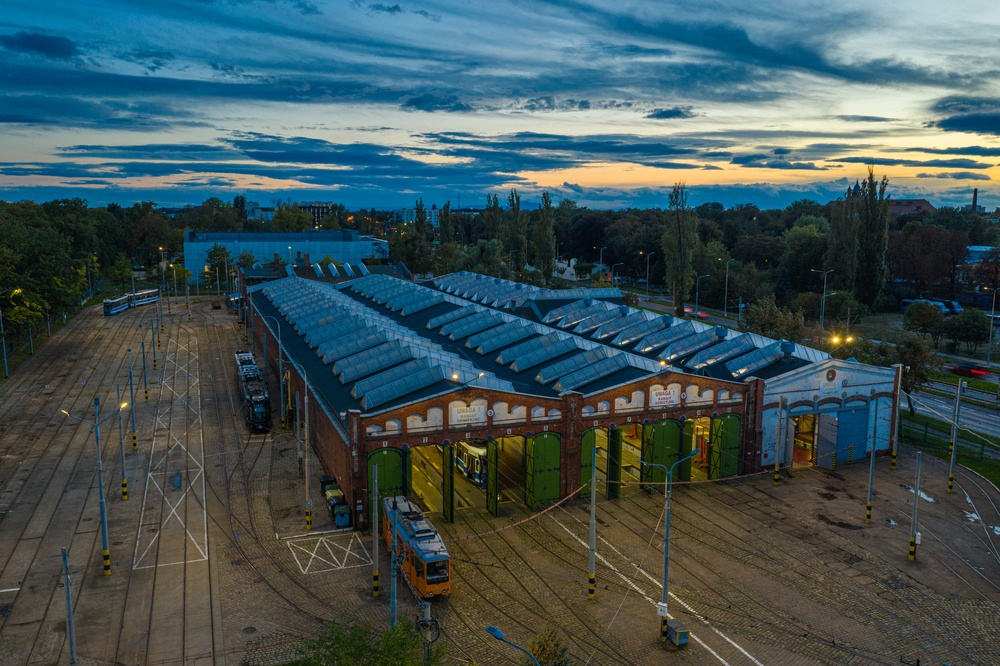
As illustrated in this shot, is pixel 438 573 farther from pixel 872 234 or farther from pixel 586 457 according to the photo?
pixel 872 234

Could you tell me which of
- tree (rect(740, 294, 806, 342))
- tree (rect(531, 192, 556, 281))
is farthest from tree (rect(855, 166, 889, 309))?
tree (rect(531, 192, 556, 281))

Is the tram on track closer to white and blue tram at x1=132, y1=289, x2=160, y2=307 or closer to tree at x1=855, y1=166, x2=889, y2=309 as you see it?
white and blue tram at x1=132, y1=289, x2=160, y2=307

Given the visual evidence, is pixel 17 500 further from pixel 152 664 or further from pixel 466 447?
pixel 466 447

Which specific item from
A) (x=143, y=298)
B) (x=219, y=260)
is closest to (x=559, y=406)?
(x=143, y=298)

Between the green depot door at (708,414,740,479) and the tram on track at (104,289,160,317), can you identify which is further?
the tram on track at (104,289,160,317)

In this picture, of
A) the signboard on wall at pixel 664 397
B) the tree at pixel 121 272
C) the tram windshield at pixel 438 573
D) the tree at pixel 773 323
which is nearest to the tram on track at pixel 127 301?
the tree at pixel 121 272

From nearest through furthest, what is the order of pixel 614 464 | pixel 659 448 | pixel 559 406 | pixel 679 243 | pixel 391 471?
pixel 391 471, pixel 559 406, pixel 614 464, pixel 659 448, pixel 679 243

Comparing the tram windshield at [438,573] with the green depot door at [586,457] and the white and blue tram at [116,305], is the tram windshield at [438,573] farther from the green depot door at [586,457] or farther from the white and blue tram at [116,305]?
the white and blue tram at [116,305]
